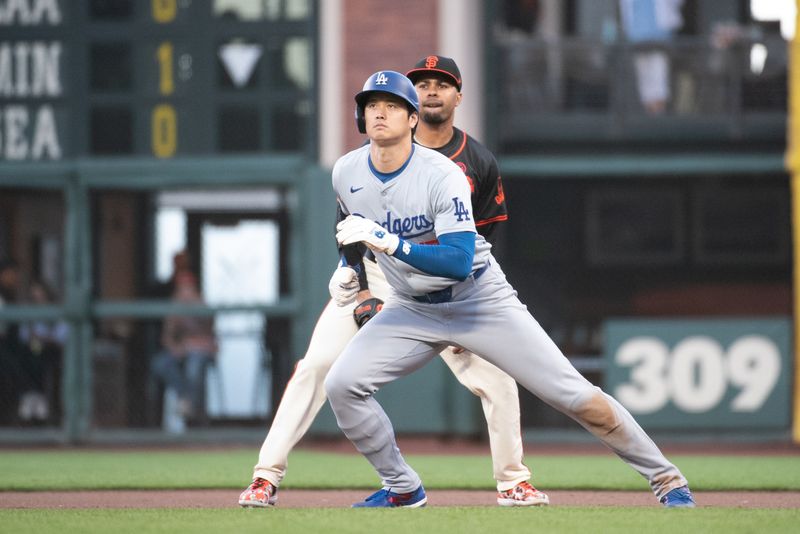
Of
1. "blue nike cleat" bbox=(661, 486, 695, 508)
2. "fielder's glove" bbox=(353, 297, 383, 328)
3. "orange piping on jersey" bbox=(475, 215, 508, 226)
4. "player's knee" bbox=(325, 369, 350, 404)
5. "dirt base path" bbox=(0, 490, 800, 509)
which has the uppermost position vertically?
"orange piping on jersey" bbox=(475, 215, 508, 226)

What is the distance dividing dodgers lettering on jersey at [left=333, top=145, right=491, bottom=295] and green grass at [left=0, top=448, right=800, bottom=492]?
97.8 inches

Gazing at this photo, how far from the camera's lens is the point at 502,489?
23.0 ft

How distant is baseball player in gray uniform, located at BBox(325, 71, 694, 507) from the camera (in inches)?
246

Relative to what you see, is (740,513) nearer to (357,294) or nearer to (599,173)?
(357,294)

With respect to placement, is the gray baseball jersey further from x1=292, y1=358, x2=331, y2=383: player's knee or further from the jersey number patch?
x1=292, y1=358, x2=331, y2=383: player's knee

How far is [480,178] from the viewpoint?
7090 mm

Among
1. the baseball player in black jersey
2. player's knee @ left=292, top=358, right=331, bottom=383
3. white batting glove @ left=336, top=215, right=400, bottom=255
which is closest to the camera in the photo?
white batting glove @ left=336, top=215, right=400, bottom=255

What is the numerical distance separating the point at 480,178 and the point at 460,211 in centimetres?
95

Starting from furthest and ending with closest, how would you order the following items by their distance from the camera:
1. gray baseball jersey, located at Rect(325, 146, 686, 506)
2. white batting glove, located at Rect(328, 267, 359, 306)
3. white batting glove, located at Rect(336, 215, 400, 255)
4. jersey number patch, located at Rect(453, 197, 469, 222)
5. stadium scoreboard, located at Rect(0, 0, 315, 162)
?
stadium scoreboard, located at Rect(0, 0, 315, 162) → white batting glove, located at Rect(328, 267, 359, 306) → gray baseball jersey, located at Rect(325, 146, 686, 506) → jersey number patch, located at Rect(453, 197, 469, 222) → white batting glove, located at Rect(336, 215, 400, 255)

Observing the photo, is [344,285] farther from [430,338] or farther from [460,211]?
[460,211]

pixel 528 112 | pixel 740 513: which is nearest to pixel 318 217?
pixel 528 112

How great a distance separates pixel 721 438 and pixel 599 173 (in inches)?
98.5

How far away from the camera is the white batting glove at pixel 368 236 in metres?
5.92

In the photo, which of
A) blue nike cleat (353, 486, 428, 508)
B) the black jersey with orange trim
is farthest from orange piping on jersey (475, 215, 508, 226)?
blue nike cleat (353, 486, 428, 508)
